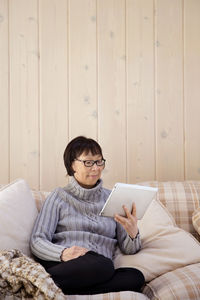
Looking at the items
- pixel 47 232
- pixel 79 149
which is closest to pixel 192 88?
pixel 79 149

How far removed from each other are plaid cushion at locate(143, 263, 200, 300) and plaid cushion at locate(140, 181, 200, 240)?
0.49 metres

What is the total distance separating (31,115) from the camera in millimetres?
2555

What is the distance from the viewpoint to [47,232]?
5.80 feet

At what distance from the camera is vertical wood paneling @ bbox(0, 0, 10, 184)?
8.29ft

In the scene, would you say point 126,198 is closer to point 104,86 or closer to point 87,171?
point 87,171

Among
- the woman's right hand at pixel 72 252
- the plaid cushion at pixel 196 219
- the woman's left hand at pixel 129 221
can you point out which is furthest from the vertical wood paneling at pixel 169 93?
the woman's right hand at pixel 72 252

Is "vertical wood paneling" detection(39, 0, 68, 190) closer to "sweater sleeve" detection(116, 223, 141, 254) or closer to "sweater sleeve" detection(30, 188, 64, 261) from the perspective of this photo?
"sweater sleeve" detection(30, 188, 64, 261)

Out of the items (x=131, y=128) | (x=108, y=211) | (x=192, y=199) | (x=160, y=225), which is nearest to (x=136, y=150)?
(x=131, y=128)

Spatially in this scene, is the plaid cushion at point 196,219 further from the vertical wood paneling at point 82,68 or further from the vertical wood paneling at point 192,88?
the vertical wood paneling at point 82,68

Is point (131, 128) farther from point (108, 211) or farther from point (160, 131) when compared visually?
point (108, 211)

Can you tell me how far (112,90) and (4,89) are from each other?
2.37 ft

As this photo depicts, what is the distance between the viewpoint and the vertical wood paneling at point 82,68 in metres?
2.59

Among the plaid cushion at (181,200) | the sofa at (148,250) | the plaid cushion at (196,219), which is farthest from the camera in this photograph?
the plaid cushion at (181,200)

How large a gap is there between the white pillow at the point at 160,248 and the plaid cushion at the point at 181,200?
0.14 meters
